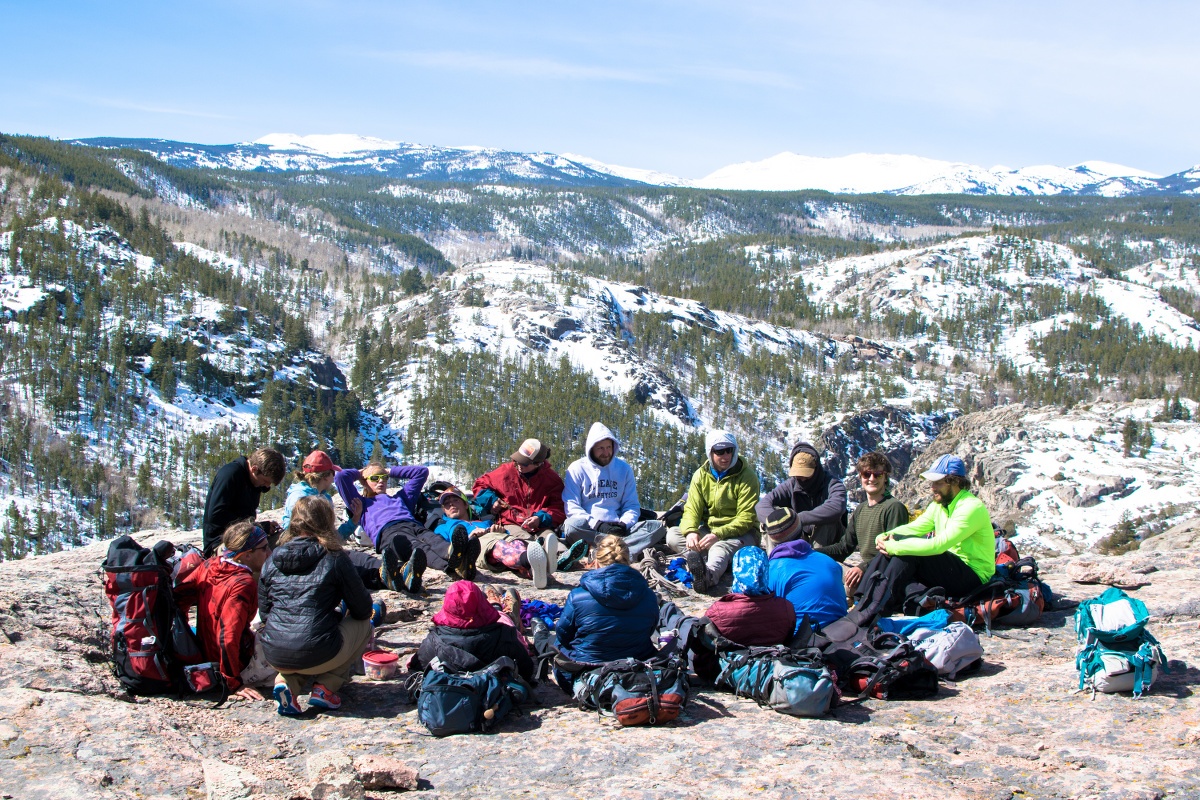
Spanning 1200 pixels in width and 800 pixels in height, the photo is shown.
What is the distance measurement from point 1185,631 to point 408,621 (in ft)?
27.6

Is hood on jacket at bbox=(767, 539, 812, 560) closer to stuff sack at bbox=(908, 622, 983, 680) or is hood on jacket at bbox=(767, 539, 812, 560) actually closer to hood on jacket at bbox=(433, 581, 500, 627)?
stuff sack at bbox=(908, 622, 983, 680)

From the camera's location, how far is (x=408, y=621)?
920 cm

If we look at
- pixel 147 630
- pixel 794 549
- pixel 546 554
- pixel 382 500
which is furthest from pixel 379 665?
pixel 794 549

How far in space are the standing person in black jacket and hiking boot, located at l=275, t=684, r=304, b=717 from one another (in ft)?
10.3

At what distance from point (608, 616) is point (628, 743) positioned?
1099 mm

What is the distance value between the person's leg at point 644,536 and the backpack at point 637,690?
454 centimetres

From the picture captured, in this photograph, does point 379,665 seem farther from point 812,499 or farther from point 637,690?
point 812,499

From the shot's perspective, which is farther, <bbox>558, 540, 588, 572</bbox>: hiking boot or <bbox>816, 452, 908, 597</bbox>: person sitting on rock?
<bbox>558, 540, 588, 572</bbox>: hiking boot

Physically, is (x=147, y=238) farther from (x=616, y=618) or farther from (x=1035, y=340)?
(x=1035, y=340)

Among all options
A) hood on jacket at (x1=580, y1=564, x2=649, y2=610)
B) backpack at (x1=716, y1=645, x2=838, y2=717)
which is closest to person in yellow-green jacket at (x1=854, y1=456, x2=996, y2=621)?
backpack at (x1=716, y1=645, x2=838, y2=717)

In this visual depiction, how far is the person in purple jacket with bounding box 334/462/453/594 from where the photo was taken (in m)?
9.90

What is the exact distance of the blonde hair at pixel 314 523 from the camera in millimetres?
6754

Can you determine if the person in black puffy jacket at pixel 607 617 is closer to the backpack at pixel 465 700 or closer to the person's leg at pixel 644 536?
the backpack at pixel 465 700

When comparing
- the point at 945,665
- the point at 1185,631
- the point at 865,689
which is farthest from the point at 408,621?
the point at 1185,631
